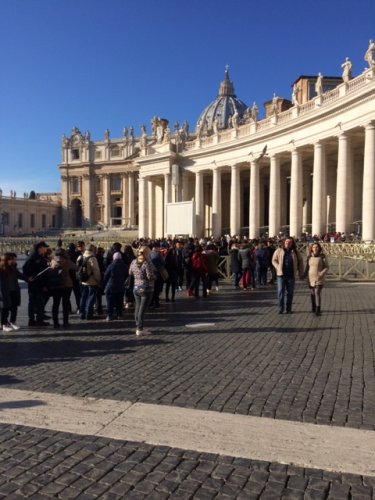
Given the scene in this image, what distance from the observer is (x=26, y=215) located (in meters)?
109

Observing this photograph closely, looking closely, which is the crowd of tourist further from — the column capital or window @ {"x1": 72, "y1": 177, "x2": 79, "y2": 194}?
window @ {"x1": 72, "y1": 177, "x2": 79, "y2": 194}

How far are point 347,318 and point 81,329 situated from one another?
568cm

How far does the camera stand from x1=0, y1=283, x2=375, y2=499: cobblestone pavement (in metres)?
3.47

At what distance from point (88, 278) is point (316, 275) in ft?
17.1

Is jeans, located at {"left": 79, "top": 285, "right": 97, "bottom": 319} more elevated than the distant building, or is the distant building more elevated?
the distant building

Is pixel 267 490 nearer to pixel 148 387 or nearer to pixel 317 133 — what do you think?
pixel 148 387

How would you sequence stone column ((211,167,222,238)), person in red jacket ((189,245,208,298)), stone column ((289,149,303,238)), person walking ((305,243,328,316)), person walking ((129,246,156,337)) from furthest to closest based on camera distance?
stone column ((211,167,222,238)) → stone column ((289,149,303,238)) → person in red jacket ((189,245,208,298)) → person walking ((305,243,328,316)) → person walking ((129,246,156,337))

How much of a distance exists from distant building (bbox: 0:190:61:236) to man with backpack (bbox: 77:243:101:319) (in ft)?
310

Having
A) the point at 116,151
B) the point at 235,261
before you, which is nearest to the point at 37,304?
the point at 235,261

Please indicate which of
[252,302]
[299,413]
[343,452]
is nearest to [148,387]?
[299,413]

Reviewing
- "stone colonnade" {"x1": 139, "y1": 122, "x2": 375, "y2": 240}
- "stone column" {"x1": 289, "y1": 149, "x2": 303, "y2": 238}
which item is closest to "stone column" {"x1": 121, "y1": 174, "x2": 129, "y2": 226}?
"stone colonnade" {"x1": 139, "y1": 122, "x2": 375, "y2": 240}

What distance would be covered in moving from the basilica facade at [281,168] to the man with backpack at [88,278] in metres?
19.3

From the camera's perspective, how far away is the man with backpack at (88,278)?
10.7 meters

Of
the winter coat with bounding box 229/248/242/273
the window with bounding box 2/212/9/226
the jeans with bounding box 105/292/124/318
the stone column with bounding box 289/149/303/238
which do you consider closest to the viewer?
the jeans with bounding box 105/292/124/318
